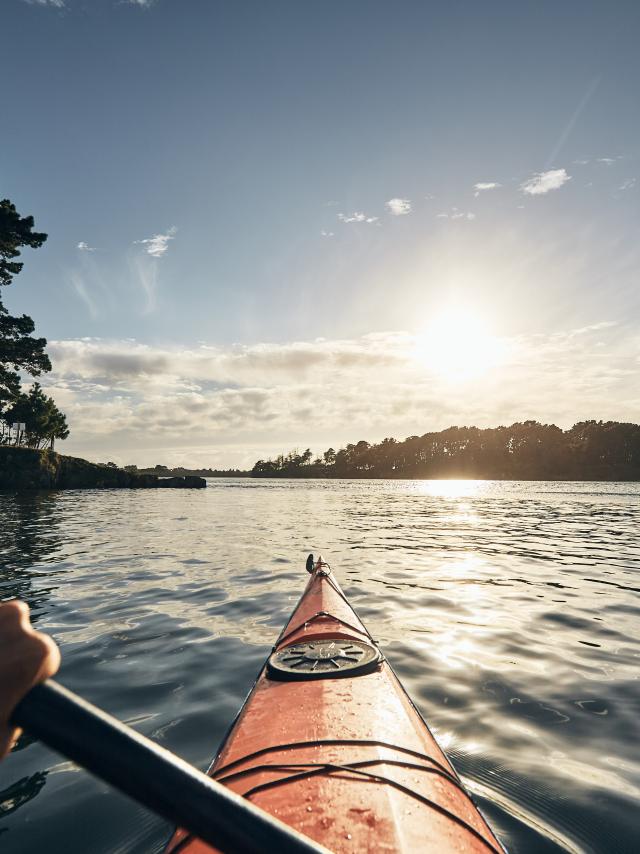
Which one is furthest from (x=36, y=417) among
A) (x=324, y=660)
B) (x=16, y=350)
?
(x=324, y=660)

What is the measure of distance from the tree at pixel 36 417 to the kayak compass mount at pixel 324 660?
67.4m

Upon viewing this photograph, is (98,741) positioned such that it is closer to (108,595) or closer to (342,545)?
(108,595)

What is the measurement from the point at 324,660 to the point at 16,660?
3.50 meters

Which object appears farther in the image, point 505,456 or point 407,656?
point 505,456

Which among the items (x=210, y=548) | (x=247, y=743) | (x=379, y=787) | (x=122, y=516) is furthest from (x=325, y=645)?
(x=122, y=516)

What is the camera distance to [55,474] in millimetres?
50406

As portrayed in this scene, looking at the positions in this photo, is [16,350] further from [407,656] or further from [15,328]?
[407,656]

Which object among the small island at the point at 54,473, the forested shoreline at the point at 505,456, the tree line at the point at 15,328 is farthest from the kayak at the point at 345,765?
the forested shoreline at the point at 505,456

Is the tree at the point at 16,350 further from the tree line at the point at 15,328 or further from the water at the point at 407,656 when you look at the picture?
the water at the point at 407,656

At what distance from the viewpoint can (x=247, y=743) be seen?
9.77 feet

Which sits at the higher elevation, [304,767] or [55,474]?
[55,474]

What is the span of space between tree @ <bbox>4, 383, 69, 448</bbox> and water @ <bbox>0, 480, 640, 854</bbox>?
6049 cm

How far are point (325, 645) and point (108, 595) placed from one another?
6093mm

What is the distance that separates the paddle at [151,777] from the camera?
3.29 feet
